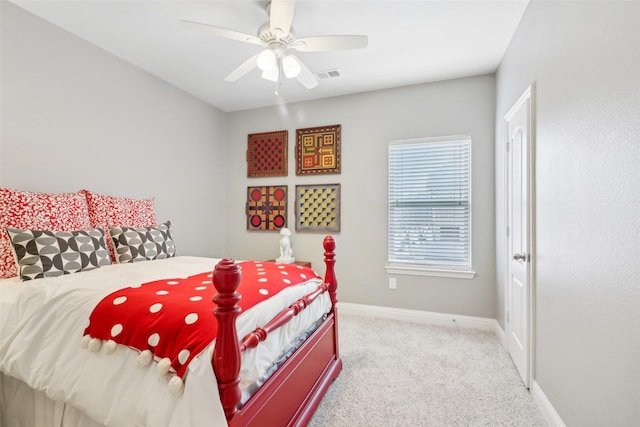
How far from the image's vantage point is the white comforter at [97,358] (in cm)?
100

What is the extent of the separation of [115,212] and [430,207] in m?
3.07

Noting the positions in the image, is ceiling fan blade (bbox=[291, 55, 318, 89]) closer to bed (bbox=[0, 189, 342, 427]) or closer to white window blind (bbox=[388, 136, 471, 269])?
white window blind (bbox=[388, 136, 471, 269])

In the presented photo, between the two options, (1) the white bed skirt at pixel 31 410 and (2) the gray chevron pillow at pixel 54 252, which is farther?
(2) the gray chevron pillow at pixel 54 252

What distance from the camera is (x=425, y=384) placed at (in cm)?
208

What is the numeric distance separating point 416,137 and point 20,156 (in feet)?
11.5

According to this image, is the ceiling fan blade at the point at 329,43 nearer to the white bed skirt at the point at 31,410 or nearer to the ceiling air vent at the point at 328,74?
the ceiling air vent at the point at 328,74

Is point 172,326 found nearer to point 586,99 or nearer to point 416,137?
point 586,99

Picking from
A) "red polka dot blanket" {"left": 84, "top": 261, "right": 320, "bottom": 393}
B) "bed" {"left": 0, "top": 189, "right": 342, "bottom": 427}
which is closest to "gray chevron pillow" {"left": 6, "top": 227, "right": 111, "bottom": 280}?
"bed" {"left": 0, "top": 189, "right": 342, "bottom": 427}

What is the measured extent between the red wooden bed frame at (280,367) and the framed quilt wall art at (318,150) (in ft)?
5.73

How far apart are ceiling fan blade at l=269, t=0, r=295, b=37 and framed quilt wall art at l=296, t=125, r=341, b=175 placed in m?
1.81

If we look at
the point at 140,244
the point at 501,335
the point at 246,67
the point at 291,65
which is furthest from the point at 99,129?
the point at 501,335

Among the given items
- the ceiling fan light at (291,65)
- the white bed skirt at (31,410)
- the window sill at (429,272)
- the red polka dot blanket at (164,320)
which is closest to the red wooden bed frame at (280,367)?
the red polka dot blanket at (164,320)

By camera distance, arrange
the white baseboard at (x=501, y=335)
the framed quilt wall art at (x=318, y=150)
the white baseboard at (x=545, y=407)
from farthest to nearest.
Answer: the framed quilt wall art at (x=318, y=150) → the white baseboard at (x=501, y=335) → the white baseboard at (x=545, y=407)

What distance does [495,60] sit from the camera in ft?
9.13
